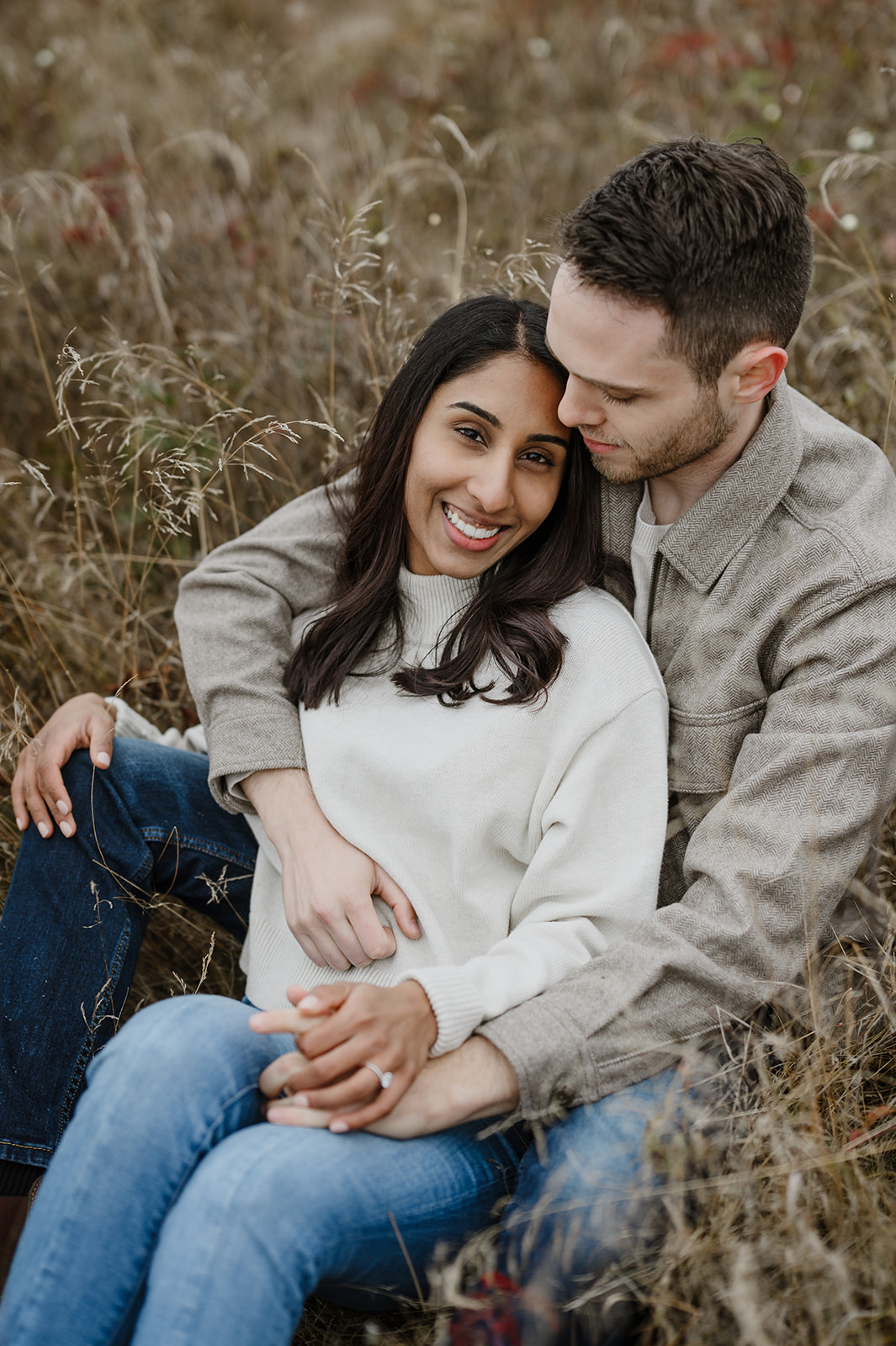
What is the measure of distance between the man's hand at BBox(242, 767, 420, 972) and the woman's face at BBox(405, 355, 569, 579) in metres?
0.59

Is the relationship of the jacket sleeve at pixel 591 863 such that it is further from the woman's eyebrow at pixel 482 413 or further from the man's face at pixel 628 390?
the woman's eyebrow at pixel 482 413

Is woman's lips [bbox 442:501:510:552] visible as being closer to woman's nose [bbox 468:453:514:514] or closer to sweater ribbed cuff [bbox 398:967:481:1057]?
woman's nose [bbox 468:453:514:514]

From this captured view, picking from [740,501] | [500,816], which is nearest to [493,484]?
[740,501]

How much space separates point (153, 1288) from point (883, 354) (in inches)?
120

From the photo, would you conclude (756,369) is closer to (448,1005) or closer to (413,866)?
(413,866)

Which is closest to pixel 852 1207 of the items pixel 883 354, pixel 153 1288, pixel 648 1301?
pixel 648 1301

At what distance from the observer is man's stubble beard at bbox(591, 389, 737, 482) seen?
1846 mm

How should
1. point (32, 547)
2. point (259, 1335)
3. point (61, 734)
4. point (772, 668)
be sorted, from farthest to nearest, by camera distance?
point (32, 547), point (61, 734), point (772, 668), point (259, 1335)

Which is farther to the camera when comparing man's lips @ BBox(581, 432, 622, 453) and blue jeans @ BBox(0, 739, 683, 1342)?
man's lips @ BBox(581, 432, 622, 453)

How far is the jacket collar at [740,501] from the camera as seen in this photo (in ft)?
6.18

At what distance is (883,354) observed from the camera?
312 centimetres

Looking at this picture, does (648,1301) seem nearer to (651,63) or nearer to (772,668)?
(772,668)

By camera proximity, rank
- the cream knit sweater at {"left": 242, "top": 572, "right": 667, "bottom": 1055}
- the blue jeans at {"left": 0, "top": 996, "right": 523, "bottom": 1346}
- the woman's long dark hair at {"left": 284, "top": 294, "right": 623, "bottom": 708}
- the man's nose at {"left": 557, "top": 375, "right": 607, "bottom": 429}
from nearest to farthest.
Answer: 1. the blue jeans at {"left": 0, "top": 996, "right": 523, "bottom": 1346}
2. the cream knit sweater at {"left": 242, "top": 572, "right": 667, "bottom": 1055}
3. the man's nose at {"left": 557, "top": 375, "right": 607, "bottom": 429}
4. the woman's long dark hair at {"left": 284, "top": 294, "right": 623, "bottom": 708}

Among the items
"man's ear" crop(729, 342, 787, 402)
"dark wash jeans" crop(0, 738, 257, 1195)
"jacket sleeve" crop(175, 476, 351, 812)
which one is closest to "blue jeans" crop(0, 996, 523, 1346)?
"dark wash jeans" crop(0, 738, 257, 1195)
